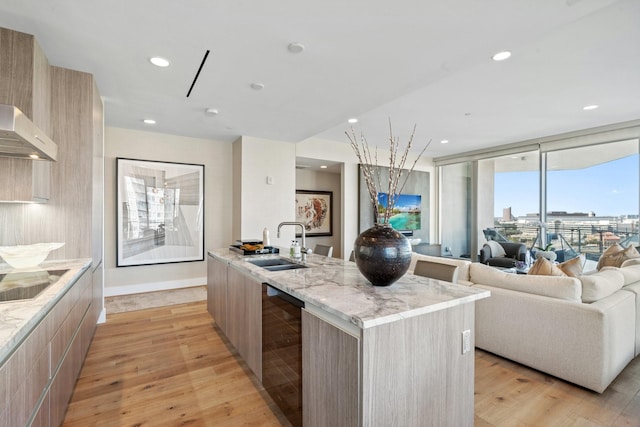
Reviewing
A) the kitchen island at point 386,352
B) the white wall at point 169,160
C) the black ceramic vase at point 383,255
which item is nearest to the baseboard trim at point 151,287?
the white wall at point 169,160

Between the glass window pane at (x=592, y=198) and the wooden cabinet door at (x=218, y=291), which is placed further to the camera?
the glass window pane at (x=592, y=198)

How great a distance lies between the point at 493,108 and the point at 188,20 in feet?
13.0

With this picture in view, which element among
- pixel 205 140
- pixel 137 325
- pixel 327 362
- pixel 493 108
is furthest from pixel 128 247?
pixel 493 108

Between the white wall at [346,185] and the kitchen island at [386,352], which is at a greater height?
the white wall at [346,185]

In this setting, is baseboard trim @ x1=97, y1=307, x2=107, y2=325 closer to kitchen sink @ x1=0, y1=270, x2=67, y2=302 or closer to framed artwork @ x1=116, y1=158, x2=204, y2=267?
framed artwork @ x1=116, y1=158, x2=204, y2=267

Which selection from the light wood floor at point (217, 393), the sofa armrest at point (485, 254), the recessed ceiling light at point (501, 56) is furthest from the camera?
the sofa armrest at point (485, 254)

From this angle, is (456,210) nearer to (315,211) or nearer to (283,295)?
(315,211)

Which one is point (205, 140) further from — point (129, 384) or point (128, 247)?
point (129, 384)

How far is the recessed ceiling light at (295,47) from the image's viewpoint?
2357 mm

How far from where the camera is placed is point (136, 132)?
4.68m

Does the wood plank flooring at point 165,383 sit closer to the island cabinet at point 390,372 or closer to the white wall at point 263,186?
the island cabinet at point 390,372

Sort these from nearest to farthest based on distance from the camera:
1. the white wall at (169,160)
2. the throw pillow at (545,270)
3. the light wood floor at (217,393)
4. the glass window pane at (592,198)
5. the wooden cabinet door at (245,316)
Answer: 1. the light wood floor at (217,393)
2. the wooden cabinet door at (245,316)
3. the throw pillow at (545,270)
4. the white wall at (169,160)
5. the glass window pane at (592,198)

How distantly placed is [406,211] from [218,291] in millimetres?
5255

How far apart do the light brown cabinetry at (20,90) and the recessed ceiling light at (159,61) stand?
2.57 feet
